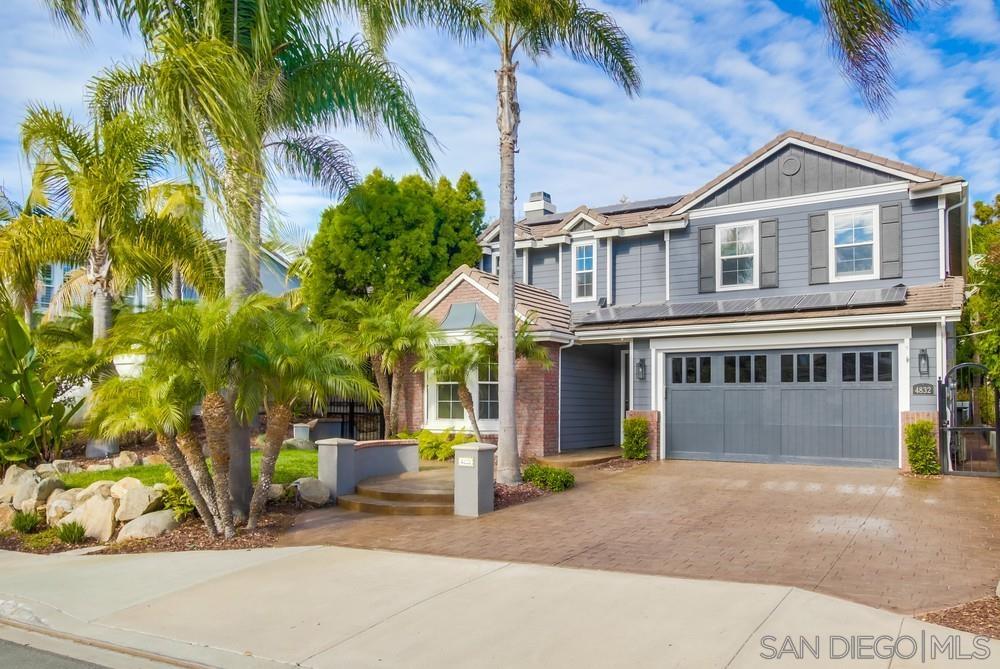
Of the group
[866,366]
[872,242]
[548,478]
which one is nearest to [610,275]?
[872,242]

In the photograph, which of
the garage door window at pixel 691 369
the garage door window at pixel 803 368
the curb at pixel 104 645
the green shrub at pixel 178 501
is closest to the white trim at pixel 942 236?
the garage door window at pixel 803 368

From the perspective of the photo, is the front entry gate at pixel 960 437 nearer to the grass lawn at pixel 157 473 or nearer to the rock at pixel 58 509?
the grass lawn at pixel 157 473

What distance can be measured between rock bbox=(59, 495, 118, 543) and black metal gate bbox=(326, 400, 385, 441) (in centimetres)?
978

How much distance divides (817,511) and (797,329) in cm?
594

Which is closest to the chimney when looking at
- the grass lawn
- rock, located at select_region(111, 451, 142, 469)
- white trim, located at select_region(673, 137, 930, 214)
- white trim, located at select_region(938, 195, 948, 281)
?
white trim, located at select_region(673, 137, 930, 214)

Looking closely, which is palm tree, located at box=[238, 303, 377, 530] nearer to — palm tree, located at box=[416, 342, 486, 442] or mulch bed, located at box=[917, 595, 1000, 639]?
palm tree, located at box=[416, 342, 486, 442]

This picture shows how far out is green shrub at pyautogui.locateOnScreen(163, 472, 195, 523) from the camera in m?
10.0

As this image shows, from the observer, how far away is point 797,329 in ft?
51.3

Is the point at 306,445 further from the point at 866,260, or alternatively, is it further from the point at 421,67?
the point at 866,260

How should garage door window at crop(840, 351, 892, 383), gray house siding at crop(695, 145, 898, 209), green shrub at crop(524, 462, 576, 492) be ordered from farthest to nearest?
gray house siding at crop(695, 145, 898, 209)
garage door window at crop(840, 351, 892, 383)
green shrub at crop(524, 462, 576, 492)

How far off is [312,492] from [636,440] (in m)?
8.20

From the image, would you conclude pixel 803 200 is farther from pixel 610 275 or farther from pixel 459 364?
pixel 459 364

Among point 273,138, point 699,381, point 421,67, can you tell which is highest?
point 421,67

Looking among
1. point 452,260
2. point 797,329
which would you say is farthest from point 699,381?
point 452,260
